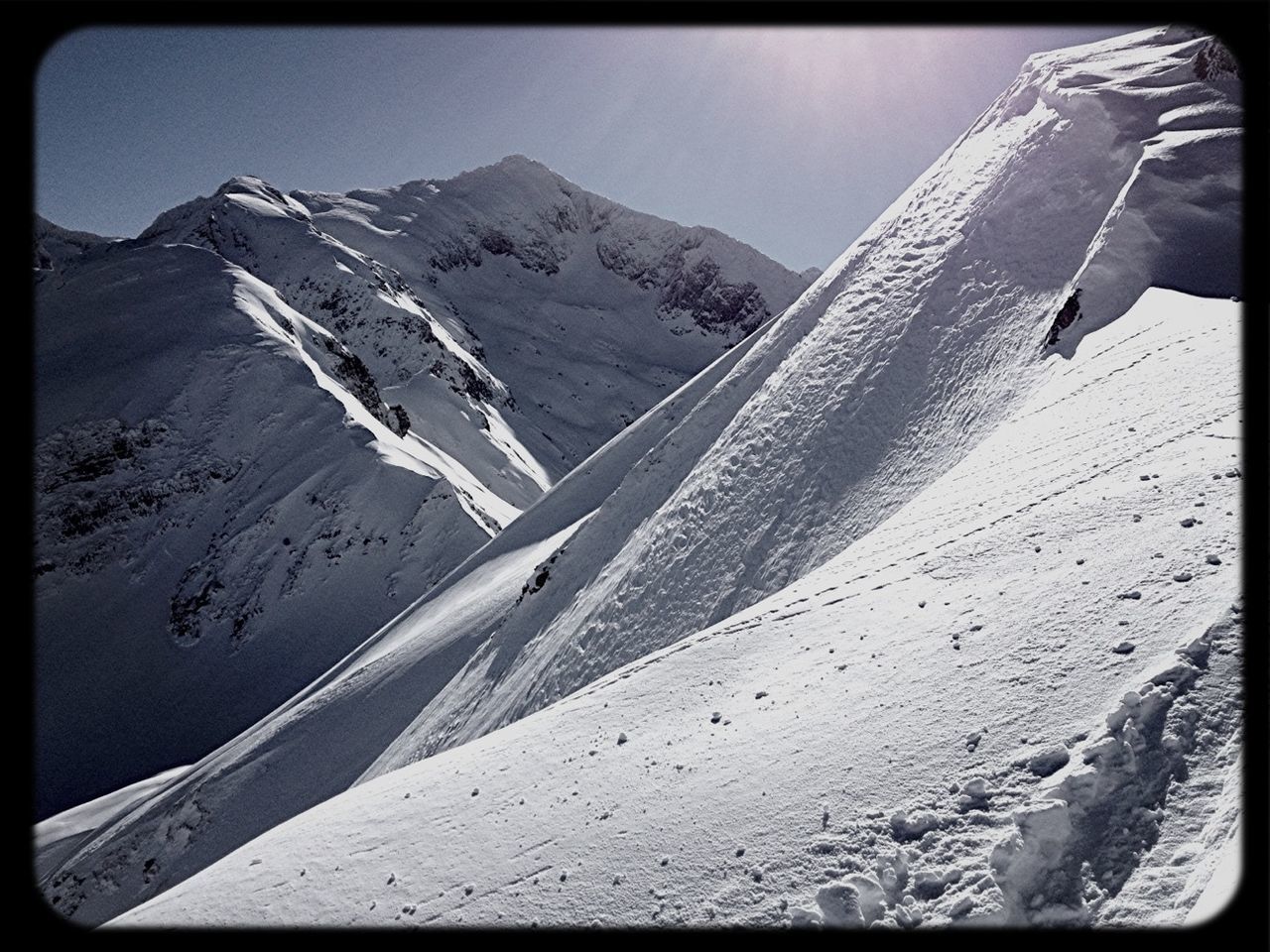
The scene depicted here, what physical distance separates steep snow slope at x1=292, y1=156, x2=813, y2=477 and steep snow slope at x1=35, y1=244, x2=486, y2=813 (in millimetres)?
34416

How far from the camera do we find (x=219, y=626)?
93.1ft

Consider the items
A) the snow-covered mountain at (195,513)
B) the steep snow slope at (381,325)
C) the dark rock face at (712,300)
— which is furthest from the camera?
the dark rock face at (712,300)

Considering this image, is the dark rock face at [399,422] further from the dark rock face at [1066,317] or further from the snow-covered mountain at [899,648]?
the dark rock face at [1066,317]

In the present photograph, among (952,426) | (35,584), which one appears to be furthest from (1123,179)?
(35,584)

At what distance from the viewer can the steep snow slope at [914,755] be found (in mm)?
3986

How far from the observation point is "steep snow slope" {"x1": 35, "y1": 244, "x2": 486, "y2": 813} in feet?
88.2

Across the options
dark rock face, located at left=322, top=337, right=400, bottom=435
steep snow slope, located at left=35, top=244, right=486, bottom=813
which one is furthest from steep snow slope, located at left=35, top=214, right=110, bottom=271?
steep snow slope, located at left=35, top=244, right=486, bottom=813

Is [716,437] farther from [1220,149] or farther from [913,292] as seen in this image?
[1220,149]

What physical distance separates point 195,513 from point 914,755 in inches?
1276

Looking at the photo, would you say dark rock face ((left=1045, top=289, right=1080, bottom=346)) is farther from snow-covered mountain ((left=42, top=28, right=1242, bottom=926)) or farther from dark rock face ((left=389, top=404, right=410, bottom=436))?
dark rock face ((left=389, top=404, right=410, bottom=436))

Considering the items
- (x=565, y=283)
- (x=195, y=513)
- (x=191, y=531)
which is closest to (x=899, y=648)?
(x=191, y=531)

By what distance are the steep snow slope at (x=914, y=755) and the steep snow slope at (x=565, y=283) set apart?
58.0 m

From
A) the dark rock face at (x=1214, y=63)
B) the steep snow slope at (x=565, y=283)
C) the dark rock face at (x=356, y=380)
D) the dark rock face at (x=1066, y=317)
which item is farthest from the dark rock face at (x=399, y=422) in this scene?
the dark rock face at (x=1214, y=63)

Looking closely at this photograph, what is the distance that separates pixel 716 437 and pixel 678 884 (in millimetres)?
13685
